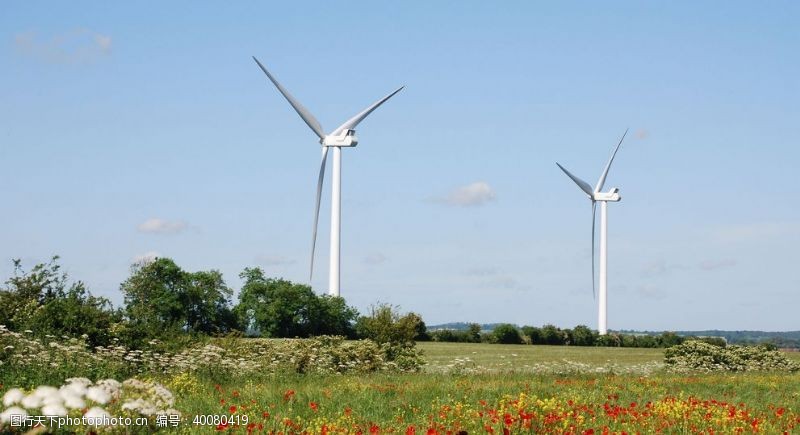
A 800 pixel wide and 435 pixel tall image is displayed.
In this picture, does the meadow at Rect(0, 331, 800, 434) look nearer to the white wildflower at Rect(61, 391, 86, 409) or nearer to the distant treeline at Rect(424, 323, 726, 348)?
the white wildflower at Rect(61, 391, 86, 409)

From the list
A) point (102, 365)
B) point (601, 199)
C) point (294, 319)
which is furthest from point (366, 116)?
point (102, 365)

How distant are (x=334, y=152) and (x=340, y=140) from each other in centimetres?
74

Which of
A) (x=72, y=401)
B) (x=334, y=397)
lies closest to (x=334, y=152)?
(x=334, y=397)

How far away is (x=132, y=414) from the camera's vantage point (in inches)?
438

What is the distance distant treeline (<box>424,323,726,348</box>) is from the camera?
62844 mm

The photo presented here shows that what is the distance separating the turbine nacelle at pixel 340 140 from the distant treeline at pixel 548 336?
1853cm

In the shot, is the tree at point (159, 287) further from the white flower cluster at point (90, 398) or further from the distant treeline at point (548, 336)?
the white flower cluster at point (90, 398)

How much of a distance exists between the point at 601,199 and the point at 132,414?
58288 mm

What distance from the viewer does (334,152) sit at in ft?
163

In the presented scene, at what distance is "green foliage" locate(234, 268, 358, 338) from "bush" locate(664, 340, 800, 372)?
2267 cm

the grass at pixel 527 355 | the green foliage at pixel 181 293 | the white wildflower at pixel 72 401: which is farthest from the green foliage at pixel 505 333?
the white wildflower at pixel 72 401

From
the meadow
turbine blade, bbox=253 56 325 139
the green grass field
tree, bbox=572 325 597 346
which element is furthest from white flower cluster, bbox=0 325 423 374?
tree, bbox=572 325 597 346

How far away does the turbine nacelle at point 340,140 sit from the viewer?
4988 cm

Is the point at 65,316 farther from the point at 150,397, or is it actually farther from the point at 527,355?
the point at 527,355
